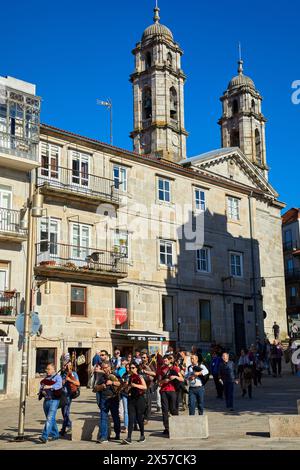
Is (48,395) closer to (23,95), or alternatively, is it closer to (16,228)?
(16,228)

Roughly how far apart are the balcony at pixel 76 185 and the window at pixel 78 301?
14.5 feet

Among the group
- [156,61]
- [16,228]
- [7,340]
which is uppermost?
[156,61]

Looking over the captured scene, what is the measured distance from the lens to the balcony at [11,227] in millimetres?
26703

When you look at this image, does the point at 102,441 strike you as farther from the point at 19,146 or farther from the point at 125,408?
the point at 19,146

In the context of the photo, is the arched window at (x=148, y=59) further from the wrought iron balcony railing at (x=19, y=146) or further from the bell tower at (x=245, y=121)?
the wrought iron balcony railing at (x=19, y=146)

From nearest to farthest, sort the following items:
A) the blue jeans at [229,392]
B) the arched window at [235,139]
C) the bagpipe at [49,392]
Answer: the bagpipe at [49,392]
the blue jeans at [229,392]
the arched window at [235,139]

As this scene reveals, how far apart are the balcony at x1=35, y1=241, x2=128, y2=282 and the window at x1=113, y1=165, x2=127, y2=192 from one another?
12.8 ft

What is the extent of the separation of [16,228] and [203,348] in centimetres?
1359

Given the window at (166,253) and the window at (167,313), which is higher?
the window at (166,253)

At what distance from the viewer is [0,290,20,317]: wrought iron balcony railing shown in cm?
2611

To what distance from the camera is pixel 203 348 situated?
3500cm

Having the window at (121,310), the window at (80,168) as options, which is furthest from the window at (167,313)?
the window at (80,168)

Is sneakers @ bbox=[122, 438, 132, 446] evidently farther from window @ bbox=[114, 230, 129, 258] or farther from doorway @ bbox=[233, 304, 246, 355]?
doorway @ bbox=[233, 304, 246, 355]
